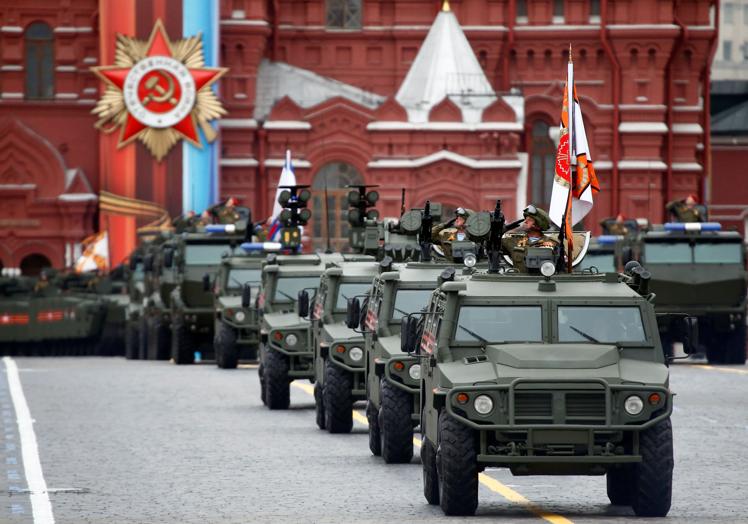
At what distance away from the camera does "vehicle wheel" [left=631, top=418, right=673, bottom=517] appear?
13.9 metres

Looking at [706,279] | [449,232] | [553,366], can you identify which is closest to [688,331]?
[553,366]

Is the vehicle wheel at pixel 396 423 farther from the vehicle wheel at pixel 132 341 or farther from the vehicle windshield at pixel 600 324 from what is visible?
the vehicle wheel at pixel 132 341

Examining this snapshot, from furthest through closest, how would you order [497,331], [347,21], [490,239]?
[347,21], [490,239], [497,331]

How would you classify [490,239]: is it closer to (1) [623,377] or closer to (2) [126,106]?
(1) [623,377]

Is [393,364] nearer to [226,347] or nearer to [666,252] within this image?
[226,347]

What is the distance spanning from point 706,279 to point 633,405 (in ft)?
78.9

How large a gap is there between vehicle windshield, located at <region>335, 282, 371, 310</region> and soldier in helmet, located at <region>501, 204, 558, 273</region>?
5.43 m

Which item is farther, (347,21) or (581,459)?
(347,21)

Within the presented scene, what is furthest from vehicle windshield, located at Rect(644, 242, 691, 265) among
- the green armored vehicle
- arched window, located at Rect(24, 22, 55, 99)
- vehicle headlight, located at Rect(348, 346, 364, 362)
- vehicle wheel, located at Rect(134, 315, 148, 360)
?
arched window, located at Rect(24, 22, 55, 99)

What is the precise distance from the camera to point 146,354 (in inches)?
1750

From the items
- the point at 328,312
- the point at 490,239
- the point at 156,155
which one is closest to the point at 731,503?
the point at 490,239

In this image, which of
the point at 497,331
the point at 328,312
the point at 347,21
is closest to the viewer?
the point at 497,331

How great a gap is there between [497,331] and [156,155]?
5031 cm

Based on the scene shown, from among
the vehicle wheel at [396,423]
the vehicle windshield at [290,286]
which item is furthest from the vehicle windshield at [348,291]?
the vehicle wheel at [396,423]
